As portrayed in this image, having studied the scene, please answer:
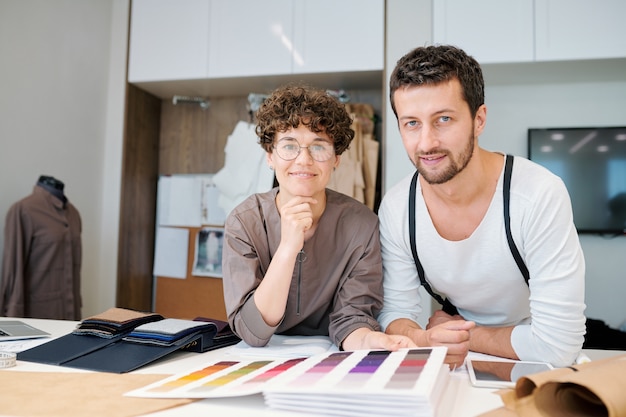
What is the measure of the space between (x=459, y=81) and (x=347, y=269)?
0.56 m

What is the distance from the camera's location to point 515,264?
4.32 feet

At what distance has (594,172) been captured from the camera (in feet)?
9.86

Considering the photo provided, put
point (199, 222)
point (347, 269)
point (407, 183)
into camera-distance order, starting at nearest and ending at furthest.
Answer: point (347, 269) < point (407, 183) < point (199, 222)

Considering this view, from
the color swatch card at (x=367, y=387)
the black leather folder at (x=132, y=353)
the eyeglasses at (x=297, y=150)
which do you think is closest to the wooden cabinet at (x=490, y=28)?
the eyeglasses at (x=297, y=150)

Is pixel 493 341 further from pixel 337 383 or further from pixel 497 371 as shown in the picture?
pixel 337 383

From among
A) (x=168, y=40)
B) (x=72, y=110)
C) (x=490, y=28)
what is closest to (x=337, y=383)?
(x=490, y=28)

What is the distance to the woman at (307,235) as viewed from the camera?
1288mm

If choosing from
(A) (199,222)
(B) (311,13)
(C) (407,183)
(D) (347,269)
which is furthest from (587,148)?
(A) (199,222)

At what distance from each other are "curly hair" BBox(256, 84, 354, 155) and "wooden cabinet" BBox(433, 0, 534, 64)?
5.67 feet

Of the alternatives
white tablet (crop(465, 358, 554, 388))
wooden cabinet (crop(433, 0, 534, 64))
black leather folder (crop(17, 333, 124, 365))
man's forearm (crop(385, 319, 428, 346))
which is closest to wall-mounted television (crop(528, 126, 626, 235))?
wooden cabinet (crop(433, 0, 534, 64))

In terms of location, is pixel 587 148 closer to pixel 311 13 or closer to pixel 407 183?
pixel 311 13

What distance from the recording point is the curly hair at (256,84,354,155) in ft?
4.47

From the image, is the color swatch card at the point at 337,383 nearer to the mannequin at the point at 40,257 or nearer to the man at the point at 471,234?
the man at the point at 471,234

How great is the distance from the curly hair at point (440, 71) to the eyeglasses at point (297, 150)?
9.4 inches
